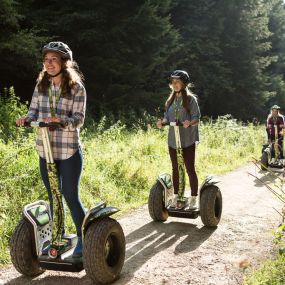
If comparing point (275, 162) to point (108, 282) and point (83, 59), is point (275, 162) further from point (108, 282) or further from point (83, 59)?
point (108, 282)

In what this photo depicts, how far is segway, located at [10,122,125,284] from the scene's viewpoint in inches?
149

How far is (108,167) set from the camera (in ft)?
27.2

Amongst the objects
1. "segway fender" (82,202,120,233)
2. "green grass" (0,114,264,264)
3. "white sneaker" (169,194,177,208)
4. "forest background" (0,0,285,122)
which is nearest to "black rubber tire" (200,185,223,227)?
"white sneaker" (169,194,177,208)

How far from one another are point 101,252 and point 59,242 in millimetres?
481

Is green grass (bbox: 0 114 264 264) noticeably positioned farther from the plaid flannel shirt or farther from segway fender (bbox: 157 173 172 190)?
the plaid flannel shirt

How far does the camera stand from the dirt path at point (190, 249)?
4117mm

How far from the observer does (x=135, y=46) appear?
47.6ft

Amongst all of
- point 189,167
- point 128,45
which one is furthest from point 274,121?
point 189,167

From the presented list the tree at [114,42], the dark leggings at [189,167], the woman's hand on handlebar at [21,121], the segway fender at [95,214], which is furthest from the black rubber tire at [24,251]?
the tree at [114,42]

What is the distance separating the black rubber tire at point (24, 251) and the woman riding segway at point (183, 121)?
2489mm

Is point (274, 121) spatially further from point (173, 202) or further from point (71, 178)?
point (71, 178)

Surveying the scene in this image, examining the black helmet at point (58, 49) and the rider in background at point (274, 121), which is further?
the rider in background at point (274, 121)

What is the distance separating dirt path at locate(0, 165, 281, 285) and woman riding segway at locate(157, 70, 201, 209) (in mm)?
517

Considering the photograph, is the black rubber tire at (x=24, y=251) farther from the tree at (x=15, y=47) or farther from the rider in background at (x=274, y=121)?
the rider in background at (x=274, y=121)
